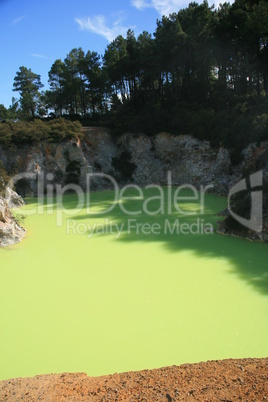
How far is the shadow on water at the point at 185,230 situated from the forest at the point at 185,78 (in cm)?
658

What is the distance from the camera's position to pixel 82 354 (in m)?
5.68

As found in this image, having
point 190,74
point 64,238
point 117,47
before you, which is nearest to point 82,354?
point 64,238

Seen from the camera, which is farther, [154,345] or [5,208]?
[5,208]

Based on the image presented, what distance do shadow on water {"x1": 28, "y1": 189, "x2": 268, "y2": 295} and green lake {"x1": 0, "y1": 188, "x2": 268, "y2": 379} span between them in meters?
0.05

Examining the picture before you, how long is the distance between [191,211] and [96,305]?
9610mm

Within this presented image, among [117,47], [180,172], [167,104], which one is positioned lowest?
[180,172]


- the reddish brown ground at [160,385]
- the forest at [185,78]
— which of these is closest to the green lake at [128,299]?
the reddish brown ground at [160,385]

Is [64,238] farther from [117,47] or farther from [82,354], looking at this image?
[117,47]

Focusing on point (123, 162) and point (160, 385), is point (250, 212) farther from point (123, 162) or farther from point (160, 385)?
point (123, 162)

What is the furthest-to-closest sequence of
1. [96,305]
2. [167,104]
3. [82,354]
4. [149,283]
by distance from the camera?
[167,104]
[149,283]
[96,305]
[82,354]

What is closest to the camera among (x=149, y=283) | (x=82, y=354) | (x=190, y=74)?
(x=82, y=354)

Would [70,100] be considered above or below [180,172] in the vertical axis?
above

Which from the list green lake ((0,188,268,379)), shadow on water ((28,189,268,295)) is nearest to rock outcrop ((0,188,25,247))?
green lake ((0,188,268,379))

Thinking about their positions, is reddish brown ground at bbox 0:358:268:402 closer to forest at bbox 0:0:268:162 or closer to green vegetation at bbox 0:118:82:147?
forest at bbox 0:0:268:162
